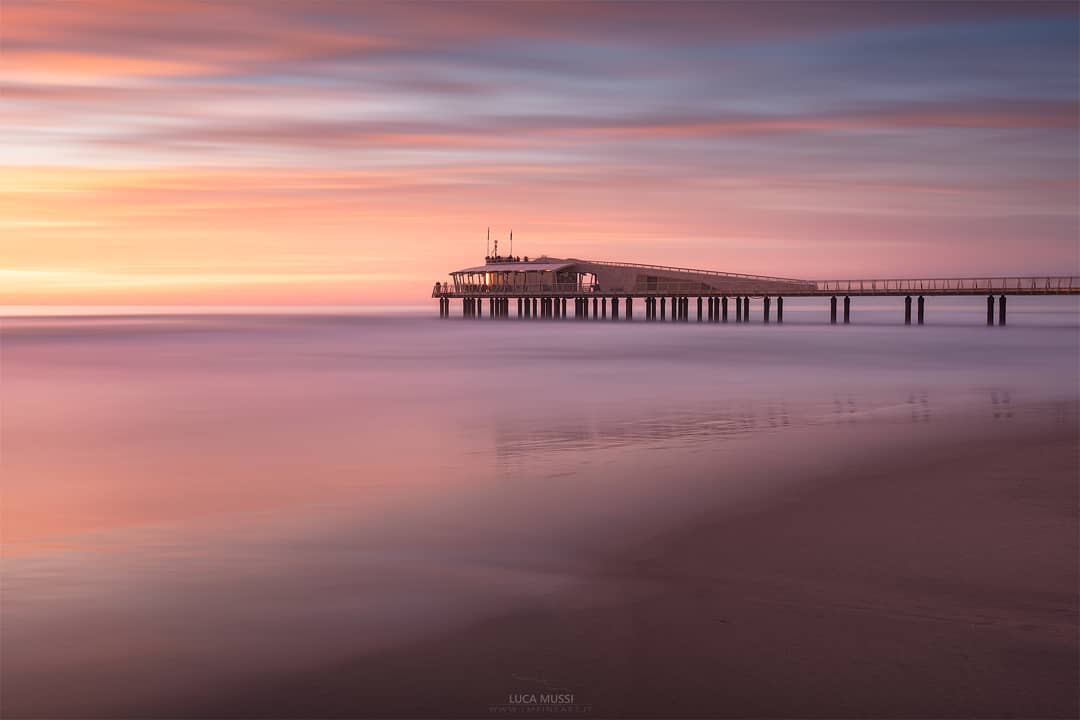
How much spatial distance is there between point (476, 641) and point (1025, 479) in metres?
8.50

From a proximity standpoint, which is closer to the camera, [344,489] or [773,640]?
[773,640]

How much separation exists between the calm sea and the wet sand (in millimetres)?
473

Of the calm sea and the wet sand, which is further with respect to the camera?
the calm sea

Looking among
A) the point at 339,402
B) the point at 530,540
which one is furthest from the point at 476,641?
the point at 339,402

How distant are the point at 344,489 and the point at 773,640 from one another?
7.19 m

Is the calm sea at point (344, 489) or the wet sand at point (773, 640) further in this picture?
the calm sea at point (344, 489)

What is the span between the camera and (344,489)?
12852mm

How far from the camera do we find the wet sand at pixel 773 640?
585cm

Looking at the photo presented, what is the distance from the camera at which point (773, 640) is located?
672cm

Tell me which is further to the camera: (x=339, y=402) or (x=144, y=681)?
(x=339, y=402)

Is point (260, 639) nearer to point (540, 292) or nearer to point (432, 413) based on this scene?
point (432, 413)

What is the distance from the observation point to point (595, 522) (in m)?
10.5

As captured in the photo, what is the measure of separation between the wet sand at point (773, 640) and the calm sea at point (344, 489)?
0.47 meters

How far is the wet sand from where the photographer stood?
5.85 m
